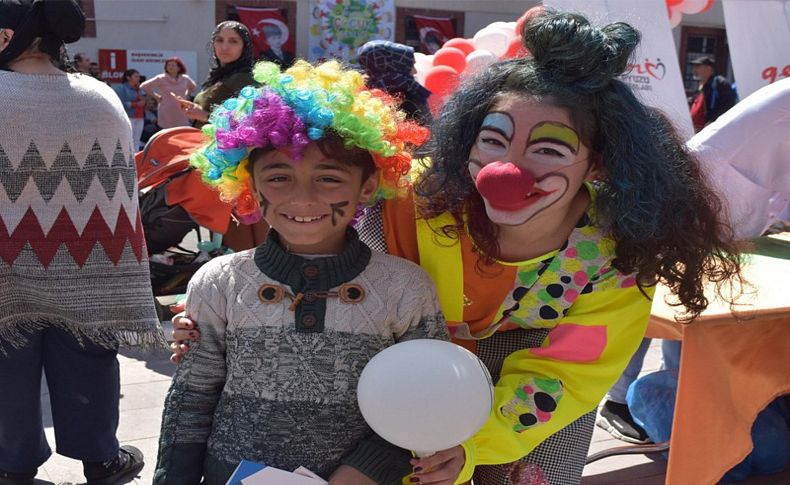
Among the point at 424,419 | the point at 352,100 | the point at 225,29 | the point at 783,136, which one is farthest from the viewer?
the point at 225,29

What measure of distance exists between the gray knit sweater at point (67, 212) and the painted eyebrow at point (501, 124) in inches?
50.9

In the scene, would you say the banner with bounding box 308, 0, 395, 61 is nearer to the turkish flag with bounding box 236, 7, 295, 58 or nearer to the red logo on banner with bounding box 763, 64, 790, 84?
the turkish flag with bounding box 236, 7, 295, 58

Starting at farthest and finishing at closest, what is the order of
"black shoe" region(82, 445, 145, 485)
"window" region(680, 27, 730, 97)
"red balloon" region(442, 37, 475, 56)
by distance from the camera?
"window" region(680, 27, 730, 97), "red balloon" region(442, 37, 475, 56), "black shoe" region(82, 445, 145, 485)

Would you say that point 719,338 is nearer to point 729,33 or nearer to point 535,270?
point 535,270

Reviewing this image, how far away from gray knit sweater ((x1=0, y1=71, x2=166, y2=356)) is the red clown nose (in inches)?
53.1

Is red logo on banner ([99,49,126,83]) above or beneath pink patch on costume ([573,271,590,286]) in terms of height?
beneath

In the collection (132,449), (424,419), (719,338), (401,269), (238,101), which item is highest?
(238,101)

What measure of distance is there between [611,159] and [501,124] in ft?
0.75

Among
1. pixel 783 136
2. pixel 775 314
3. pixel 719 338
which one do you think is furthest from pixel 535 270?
pixel 783 136

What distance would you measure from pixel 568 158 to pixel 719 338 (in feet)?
2.76

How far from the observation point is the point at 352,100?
1.50m

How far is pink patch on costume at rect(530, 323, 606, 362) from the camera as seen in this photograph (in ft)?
5.35

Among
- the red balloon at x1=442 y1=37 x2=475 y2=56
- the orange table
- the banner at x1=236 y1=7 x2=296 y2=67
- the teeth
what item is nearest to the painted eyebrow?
the teeth

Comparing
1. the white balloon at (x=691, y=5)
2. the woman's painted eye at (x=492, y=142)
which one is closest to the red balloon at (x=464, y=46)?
the white balloon at (x=691, y=5)
